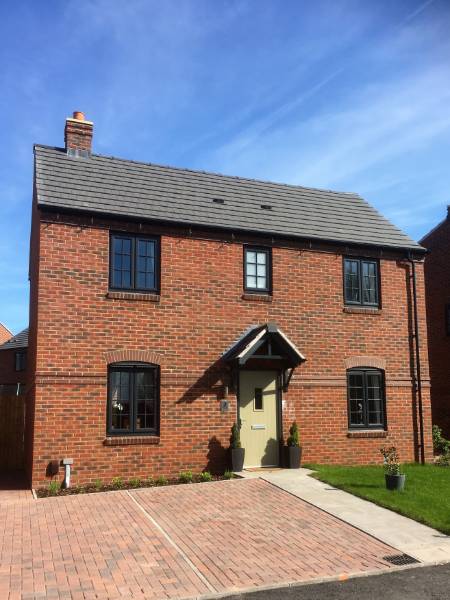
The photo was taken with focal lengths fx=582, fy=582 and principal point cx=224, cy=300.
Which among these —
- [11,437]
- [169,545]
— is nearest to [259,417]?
[169,545]

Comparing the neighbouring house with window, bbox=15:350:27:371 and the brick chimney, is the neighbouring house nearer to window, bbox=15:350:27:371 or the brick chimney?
window, bbox=15:350:27:371

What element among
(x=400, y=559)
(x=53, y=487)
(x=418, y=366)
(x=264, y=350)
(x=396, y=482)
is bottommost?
(x=400, y=559)

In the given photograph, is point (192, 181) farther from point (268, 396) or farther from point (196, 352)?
point (268, 396)

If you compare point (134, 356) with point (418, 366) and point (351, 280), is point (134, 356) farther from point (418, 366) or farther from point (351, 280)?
point (418, 366)

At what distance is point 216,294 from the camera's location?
44.9ft

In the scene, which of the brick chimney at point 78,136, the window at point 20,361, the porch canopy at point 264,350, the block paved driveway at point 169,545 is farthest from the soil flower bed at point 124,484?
the window at point 20,361

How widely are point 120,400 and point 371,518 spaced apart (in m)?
5.75

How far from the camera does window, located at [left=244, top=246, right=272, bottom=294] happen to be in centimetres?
1417

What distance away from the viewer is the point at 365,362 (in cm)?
1473

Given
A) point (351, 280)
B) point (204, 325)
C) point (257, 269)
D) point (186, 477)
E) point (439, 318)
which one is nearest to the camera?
point (186, 477)

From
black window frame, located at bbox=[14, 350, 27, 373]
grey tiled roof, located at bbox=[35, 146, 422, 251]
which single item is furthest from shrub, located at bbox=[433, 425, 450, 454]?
black window frame, located at bbox=[14, 350, 27, 373]

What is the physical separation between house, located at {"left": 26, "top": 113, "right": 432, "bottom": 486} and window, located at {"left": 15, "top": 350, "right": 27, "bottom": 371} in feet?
71.2

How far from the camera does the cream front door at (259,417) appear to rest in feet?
44.2

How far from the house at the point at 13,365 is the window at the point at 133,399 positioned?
22.8 metres
